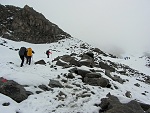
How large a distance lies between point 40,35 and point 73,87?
1940 inches

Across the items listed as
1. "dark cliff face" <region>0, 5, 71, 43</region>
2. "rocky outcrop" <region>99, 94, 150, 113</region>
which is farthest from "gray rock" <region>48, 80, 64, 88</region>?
"dark cliff face" <region>0, 5, 71, 43</region>

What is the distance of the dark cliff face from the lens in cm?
6031

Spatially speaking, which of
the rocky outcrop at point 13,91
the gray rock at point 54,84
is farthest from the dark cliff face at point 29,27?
the rocky outcrop at point 13,91

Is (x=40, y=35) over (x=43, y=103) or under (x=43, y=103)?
over

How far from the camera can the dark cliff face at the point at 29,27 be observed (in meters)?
60.3

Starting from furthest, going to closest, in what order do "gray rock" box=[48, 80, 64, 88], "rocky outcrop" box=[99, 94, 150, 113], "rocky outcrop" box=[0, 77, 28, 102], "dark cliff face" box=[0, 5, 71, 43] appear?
"dark cliff face" box=[0, 5, 71, 43], "gray rock" box=[48, 80, 64, 88], "rocky outcrop" box=[0, 77, 28, 102], "rocky outcrop" box=[99, 94, 150, 113]

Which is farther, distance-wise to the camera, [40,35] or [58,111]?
[40,35]

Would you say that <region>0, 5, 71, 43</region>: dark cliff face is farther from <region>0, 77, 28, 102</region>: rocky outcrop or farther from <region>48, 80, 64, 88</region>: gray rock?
<region>0, 77, 28, 102</region>: rocky outcrop

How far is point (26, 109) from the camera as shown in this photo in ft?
34.6

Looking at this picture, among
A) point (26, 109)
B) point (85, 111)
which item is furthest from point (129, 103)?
point (26, 109)

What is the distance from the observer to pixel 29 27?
207ft

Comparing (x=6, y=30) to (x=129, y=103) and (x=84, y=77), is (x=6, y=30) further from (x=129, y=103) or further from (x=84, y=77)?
(x=129, y=103)

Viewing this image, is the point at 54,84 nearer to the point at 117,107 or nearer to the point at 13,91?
the point at 13,91

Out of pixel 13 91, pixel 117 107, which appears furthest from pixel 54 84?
pixel 117 107
